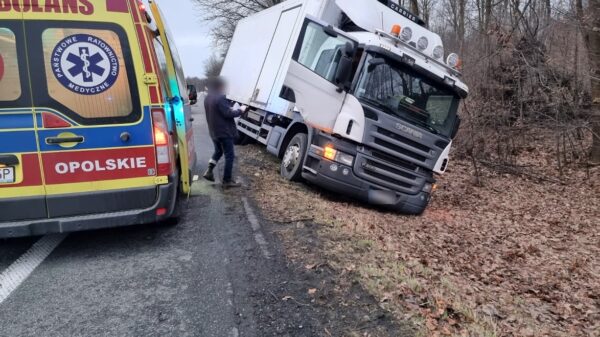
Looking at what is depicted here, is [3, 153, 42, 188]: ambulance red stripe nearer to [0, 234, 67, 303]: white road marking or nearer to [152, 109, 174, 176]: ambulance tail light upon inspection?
[0, 234, 67, 303]: white road marking

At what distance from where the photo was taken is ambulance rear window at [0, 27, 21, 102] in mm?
4094

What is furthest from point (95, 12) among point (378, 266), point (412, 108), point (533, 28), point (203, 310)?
point (533, 28)

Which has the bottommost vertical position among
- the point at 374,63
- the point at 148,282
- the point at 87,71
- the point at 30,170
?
the point at 148,282

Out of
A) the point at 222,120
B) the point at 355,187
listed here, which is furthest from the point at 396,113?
the point at 222,120

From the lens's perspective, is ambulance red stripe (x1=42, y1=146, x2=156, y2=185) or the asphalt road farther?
ambulance red stripe (x1=42, y1=146, x2=156, y2=185)

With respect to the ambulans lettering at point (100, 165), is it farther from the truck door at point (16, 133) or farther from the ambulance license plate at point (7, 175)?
the ambulance license plate at point (7, 175)

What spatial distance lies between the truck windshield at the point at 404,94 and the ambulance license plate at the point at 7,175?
4.92 m

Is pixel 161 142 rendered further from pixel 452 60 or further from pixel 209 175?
pixel 452 60

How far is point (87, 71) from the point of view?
4.29 meters

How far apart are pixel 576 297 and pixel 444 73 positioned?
4.09 metres

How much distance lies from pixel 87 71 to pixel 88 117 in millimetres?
431

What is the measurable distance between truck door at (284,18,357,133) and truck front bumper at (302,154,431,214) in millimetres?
653

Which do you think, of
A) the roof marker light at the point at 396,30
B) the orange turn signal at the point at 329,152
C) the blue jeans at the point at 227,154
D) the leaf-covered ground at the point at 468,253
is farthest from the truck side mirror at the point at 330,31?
the leaf-covered ground at the point at 468,253

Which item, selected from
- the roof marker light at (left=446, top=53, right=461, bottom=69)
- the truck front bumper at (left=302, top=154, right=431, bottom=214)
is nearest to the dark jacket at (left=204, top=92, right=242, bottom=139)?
the truck front bumper at (left=302, top=154, right=431, bottom=214)
